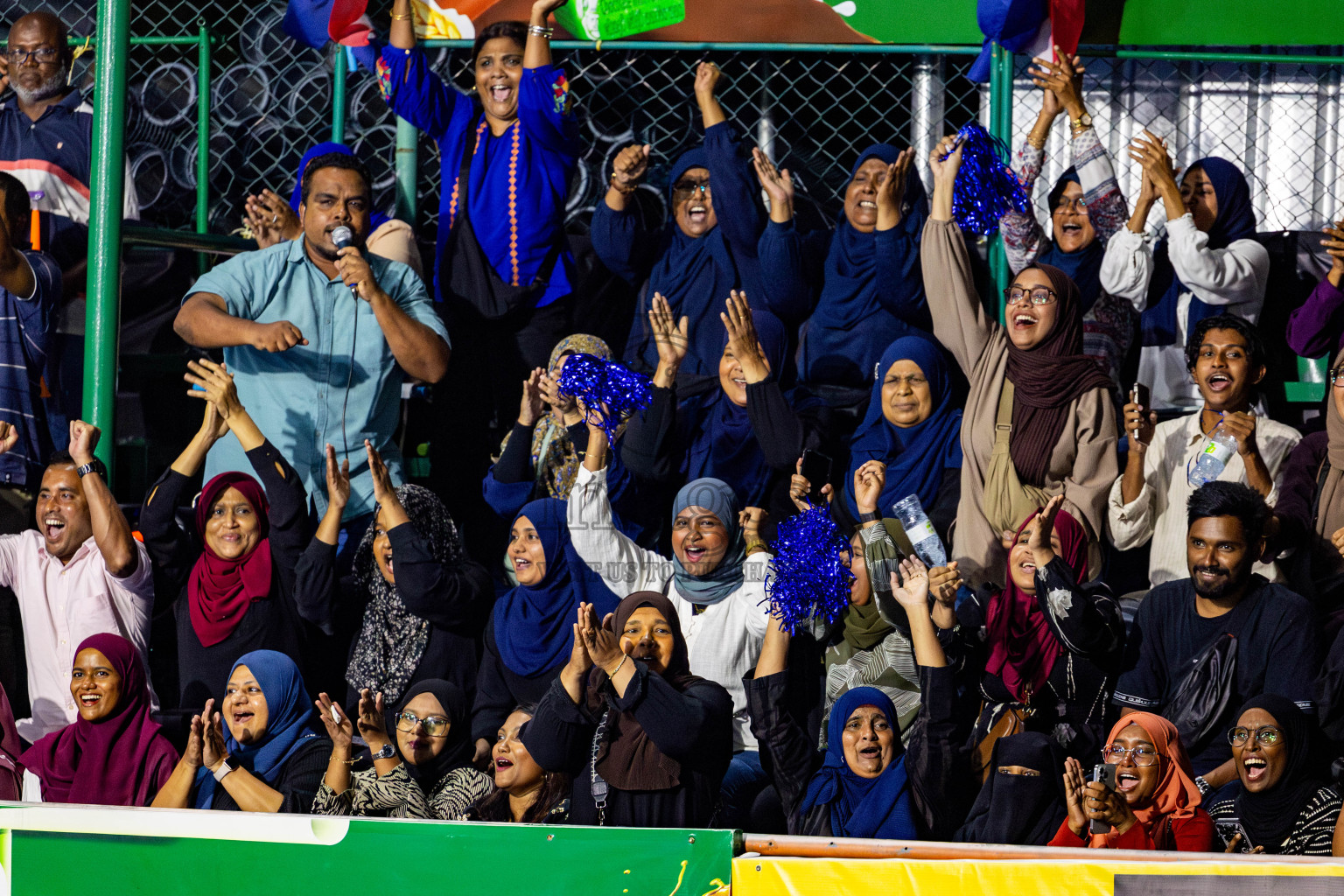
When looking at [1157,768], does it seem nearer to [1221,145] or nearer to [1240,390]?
[1240,390]

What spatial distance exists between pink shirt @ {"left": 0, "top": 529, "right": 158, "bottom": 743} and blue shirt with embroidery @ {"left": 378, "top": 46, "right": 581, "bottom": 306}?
59.6 inches

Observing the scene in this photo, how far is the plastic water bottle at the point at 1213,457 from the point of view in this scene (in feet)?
15.3

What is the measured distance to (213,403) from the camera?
4965 millimetres

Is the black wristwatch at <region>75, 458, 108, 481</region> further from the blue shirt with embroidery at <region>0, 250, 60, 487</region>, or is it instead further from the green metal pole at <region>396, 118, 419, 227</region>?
the green metal pole at <region>396, 118, 419, 227</region>

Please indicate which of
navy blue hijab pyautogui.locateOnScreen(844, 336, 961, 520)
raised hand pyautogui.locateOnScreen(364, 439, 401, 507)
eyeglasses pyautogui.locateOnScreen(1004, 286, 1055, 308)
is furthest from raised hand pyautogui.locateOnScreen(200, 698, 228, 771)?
eyeglasses pyautogui.locateOnScreen(1004, 286, 1055, 308)

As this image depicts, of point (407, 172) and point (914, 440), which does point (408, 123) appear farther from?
point (914, 440)

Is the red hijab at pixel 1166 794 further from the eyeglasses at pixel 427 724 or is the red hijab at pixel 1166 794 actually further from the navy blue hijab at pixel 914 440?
the eyeglasses at pixel 427 724

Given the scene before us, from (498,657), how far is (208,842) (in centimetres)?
113

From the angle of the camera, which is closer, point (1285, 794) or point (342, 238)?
point (1285, 794)

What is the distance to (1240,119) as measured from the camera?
246 inches

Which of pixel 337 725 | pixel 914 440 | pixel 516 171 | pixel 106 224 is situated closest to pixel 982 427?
pixel 914 440

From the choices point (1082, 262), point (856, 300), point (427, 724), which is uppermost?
point (1082, 262)

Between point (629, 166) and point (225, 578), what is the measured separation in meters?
1.94

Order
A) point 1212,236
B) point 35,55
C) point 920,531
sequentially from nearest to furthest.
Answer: point 920,531, point 1212,236, point 35,55
